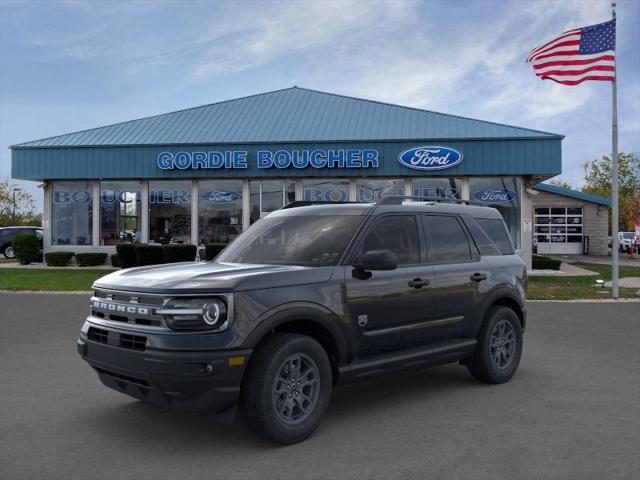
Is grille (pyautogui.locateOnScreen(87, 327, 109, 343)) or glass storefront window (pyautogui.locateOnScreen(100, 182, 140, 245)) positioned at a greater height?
glass storefront window (pyautogui.locateOnScreen(100, 182, 140, 245))

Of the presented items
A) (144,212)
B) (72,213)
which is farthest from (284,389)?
(72,213)

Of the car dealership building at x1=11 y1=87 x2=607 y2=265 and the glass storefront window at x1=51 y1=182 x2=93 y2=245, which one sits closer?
the car dealership building at x1=11 y1=87 x2=607 y2=265

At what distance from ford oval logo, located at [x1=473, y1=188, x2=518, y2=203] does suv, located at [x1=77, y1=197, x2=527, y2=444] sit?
59.8 ft

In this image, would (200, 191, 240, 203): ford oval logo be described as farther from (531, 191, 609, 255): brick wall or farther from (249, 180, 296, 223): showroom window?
(531, 191, 609, 255): brick wall

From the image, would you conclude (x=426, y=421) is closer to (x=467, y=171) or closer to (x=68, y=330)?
(x=68, y=330)

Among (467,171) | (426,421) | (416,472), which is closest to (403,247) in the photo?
(426,421)

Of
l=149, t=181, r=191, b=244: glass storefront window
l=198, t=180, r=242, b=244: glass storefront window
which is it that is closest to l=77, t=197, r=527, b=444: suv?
l=198, t=180, r=242, b=244: glass storefront window

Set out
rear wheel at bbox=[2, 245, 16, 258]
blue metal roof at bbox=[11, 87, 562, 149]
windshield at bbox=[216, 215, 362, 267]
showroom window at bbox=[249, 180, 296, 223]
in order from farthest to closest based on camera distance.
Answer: rear wheel at bbox=[2, 245, 16, 258], showroom window at bbox=[249, 180, 296, 223], blue metal roof at bbox=[11, 87, 562, 149], windshield at bbox=[216, 215, 362, 267]

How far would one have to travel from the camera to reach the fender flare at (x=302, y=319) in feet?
14.8

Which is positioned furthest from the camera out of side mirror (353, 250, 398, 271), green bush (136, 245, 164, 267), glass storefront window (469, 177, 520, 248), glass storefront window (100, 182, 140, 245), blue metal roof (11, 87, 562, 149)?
glass storefront window (100, 182, 140, 245)

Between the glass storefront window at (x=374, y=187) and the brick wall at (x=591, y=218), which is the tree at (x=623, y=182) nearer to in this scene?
the brick wall at (x=591, y=218)

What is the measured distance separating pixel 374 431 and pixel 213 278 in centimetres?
182

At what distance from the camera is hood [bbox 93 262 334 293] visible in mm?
4465

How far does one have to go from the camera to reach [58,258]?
25.5 meters
